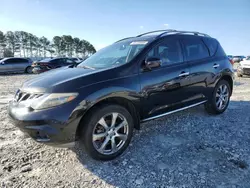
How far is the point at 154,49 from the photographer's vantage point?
10.6ft

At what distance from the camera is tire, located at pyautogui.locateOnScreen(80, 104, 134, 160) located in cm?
248

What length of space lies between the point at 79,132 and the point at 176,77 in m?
1.86

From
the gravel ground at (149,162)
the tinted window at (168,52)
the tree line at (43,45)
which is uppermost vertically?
the tree line at (43,45)

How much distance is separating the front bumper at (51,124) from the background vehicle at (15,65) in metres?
16.8

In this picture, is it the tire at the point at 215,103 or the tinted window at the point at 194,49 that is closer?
the tinted window at the point at 194,49

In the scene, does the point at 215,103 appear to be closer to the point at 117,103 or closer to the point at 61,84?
the point at 117,103

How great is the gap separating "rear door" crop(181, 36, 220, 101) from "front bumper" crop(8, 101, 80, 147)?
7.75 feet

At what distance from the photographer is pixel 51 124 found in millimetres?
2270

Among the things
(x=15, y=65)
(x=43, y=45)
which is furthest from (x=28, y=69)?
(x=43, y=45)

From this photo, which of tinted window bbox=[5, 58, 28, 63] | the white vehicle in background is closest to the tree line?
tinted window bbox=[5, 58, 28, 63]

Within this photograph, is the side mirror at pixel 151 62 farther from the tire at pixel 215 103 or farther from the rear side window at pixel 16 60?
the rear side window at pixel 16 60

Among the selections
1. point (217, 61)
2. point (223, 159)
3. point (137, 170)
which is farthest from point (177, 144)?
point (217, 61)

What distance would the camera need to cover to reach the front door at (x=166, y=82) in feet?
9.82

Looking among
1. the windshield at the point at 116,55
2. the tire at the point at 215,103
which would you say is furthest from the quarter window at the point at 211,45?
the windshield at the point at 116,55
